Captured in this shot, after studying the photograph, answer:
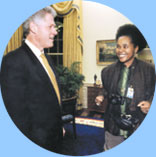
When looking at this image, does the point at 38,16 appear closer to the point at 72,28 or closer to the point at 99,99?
the point at 72,28

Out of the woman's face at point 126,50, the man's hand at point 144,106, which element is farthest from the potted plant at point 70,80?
the man's hand at point 144,106

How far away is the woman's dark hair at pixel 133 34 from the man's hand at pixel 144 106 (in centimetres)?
60

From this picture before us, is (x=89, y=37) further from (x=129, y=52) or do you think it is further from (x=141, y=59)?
(x=141, y=59)

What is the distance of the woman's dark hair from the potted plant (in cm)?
59

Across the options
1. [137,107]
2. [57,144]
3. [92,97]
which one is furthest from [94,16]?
[57,144]

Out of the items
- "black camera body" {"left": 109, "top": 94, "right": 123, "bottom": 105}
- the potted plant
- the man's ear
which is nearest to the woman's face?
"black camera body" {"left": 109, "top": 94, "right": 123, "bottom": 105}

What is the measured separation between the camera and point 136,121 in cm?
225

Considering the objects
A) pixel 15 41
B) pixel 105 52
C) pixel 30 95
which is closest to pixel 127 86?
pixel 105 52

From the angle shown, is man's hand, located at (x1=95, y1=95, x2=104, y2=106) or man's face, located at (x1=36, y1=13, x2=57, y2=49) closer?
man's face, located at (x1=36, y1=13, x2=57, y2=49)

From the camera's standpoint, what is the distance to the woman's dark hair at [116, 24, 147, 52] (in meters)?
2.15

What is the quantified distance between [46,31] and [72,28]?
1.00 feet

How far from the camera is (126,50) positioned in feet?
7.04

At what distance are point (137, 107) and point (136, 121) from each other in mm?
171

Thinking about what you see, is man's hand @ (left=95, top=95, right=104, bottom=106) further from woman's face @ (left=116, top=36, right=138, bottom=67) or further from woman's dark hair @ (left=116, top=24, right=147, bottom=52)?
woman's dark hair @ (left=116, top=24, right=147, bottom=52)
